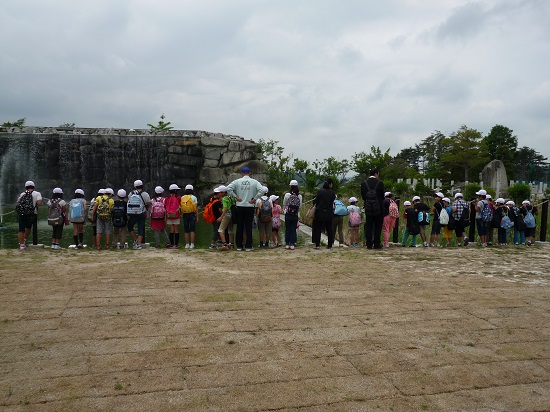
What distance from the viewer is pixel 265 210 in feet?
34.4

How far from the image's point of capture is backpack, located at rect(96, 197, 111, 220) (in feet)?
32.5

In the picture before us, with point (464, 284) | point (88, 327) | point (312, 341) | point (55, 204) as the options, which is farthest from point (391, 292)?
point (55, 204)

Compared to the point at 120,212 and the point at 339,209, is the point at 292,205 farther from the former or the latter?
the point at 120,212

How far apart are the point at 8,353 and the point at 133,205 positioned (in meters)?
6.26

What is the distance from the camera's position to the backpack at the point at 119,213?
32.8 feet

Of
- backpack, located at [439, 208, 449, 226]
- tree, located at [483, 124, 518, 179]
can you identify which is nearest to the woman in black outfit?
backpack, located at [439, 208, 449, 226]

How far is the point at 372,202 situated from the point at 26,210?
22.0ft

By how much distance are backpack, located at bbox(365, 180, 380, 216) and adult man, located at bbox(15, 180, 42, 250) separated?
20.8 feet

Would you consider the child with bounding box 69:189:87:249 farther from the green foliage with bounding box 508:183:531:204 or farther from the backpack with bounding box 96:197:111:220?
the green foliage with bounding box 508:183:531:204

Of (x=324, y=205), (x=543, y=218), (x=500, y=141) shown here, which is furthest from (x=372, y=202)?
(x=500, y=141)

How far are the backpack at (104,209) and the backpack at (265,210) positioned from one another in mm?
3024

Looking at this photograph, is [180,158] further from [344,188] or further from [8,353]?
[8,353]

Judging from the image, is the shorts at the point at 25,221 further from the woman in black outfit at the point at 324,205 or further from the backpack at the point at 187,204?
the woman in black outfit at the point at 324,205

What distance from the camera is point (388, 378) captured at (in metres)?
3.63
